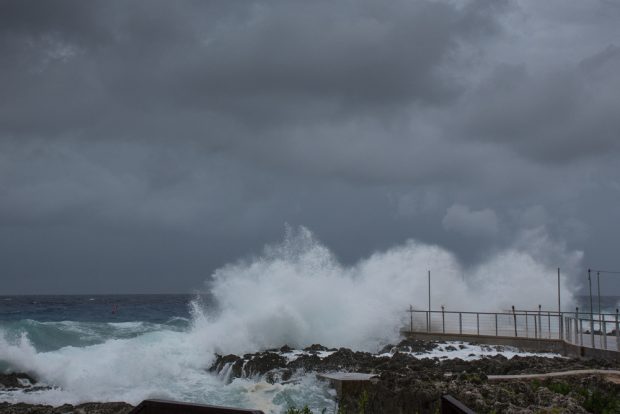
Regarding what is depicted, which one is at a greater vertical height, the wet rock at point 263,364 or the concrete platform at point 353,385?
the concrete platform at point 353,385

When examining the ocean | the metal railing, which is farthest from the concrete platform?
the metal railing

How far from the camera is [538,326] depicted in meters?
30.2

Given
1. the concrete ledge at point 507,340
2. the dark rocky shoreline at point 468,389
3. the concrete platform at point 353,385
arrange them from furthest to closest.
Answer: the concrete ledge at point 507,340
the concrete platform at point 353,385
the dark rocky shoreline at point 468,389

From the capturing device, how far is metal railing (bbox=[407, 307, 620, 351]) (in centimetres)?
2188

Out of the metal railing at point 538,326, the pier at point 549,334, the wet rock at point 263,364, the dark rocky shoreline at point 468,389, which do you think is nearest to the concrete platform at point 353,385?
the dark rocky shoreline at point 468,389

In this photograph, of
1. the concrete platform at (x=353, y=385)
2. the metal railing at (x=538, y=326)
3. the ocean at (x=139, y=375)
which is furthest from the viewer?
the metal railing at (x=538, y=326)

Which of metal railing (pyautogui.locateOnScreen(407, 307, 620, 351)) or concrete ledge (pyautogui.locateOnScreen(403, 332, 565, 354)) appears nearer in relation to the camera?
metal railing (pyautogui.locateOnScreen(407, 307, 620, 351))

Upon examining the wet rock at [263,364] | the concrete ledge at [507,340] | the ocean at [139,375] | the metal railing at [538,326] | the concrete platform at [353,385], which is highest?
the metal railing at [538,326]

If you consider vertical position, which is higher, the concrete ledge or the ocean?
the concrete ledge

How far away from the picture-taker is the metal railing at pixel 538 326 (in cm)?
2188

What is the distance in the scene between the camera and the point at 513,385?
13578 millimetres

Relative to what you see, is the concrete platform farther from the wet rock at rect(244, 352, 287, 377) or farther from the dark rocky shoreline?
the wet rock at rect(244, 352, 287, 377)

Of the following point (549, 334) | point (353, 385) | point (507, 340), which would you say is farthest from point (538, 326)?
point (353, 385)

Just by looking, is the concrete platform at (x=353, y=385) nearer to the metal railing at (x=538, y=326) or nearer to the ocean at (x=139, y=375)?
the ocean at (x=139, y=375)
